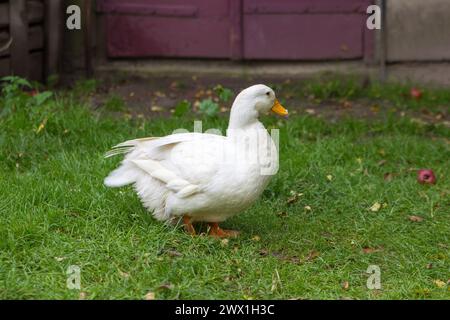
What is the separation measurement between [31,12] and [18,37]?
314 mm

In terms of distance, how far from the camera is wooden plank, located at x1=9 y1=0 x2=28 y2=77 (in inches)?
304

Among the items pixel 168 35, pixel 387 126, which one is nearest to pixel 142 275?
pixel 387 126

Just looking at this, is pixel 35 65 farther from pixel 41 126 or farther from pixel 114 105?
pixel 41 126

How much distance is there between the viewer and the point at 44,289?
4.01 meters

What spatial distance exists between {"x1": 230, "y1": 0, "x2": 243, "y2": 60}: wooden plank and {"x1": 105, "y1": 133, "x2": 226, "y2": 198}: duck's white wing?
3669 millimetres

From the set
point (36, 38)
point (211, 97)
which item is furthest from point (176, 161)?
point (36, 38)

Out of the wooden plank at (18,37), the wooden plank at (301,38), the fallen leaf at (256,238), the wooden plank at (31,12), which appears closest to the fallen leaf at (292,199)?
the fallen leaf at (256,238)

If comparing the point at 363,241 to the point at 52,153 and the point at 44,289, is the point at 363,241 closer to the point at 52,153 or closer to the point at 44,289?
the point at 44,289

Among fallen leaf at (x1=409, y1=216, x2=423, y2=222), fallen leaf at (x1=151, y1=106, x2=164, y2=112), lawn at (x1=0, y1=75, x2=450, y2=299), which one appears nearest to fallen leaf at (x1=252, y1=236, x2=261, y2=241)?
lawn at (x1=0, y1=75, x2=450, y2=299)

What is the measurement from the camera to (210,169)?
4492 millimetres

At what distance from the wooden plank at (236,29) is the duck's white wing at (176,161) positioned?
144 inches

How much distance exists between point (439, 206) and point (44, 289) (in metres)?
2.73

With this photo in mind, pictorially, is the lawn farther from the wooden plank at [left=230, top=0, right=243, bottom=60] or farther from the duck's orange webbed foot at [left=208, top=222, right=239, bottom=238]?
the wooden plank at [left=230, top=0, right=243, bottom=60]

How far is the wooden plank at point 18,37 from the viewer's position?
773cm
